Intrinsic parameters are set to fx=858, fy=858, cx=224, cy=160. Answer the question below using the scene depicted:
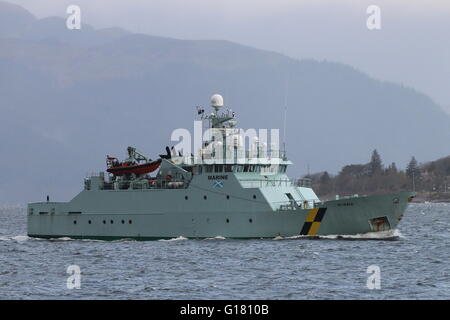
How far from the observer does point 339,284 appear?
31359 mm

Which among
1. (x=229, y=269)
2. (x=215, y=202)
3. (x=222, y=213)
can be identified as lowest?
(x=229, y=269)

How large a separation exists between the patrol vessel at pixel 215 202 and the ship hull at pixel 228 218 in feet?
0.17

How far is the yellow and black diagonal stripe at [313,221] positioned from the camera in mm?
44156

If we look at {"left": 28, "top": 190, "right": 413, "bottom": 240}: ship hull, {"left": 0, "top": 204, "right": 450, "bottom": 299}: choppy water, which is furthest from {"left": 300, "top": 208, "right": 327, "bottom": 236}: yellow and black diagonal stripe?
{"left": 0, "top": 204, "right": 450, "bottom": 299}: choppy water

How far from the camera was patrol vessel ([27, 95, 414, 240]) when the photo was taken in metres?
44.6

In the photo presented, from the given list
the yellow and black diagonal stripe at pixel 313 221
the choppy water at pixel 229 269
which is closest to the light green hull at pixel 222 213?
the yellow and black diagonal stripe at pixel 313 221

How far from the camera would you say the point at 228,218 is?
45406 mm

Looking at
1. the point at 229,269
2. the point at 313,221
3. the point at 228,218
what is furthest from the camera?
the point at 228,218

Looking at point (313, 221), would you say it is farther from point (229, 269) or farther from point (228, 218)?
point (229, 269)

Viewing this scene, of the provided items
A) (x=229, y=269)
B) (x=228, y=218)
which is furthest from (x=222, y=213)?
(x=229, y=269)

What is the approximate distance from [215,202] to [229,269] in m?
10.4
